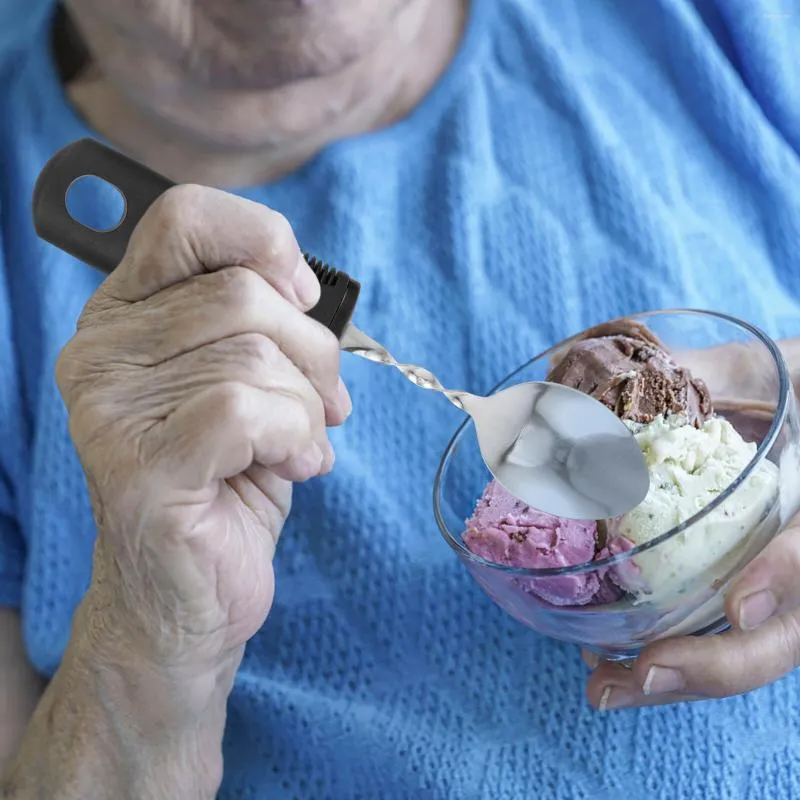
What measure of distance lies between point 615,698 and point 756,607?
156 millimetres

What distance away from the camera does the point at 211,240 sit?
67 cm

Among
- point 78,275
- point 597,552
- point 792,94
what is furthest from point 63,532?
point 792,94

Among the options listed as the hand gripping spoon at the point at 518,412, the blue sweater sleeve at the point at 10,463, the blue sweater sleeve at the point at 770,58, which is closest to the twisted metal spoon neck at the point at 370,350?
the hand gripping spoon at the point at 518,412

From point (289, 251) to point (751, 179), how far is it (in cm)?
69

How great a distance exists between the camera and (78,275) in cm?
112

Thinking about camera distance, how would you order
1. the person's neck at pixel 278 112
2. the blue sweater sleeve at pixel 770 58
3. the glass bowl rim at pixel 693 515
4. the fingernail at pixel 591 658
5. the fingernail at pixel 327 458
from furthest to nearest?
the blue sweater sleeve at pixel 770 58 → the person's neck at pixel 278 112 → the fingernail at pixel 591 658 → the fingernail at pixel 327 458 → the glass bowl rim at pixel 693 515

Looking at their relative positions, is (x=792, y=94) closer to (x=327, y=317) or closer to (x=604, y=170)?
(x=604, y=170)

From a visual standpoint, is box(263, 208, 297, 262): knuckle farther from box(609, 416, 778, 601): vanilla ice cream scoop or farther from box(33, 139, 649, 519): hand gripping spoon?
box(609, 416, 778, 601): vanilla ice cream scoop

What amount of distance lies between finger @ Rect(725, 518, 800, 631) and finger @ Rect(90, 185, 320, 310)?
37 cm

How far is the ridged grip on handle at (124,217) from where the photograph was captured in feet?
2.35

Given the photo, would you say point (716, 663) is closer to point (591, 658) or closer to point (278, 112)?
point (591, 658)

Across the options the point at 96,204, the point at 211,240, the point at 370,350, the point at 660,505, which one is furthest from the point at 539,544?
the point at 96,204

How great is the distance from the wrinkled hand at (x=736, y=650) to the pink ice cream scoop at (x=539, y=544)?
0.29ft

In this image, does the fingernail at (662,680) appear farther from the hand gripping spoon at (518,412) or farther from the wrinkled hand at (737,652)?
the hand gripping spoon at (518,412)
